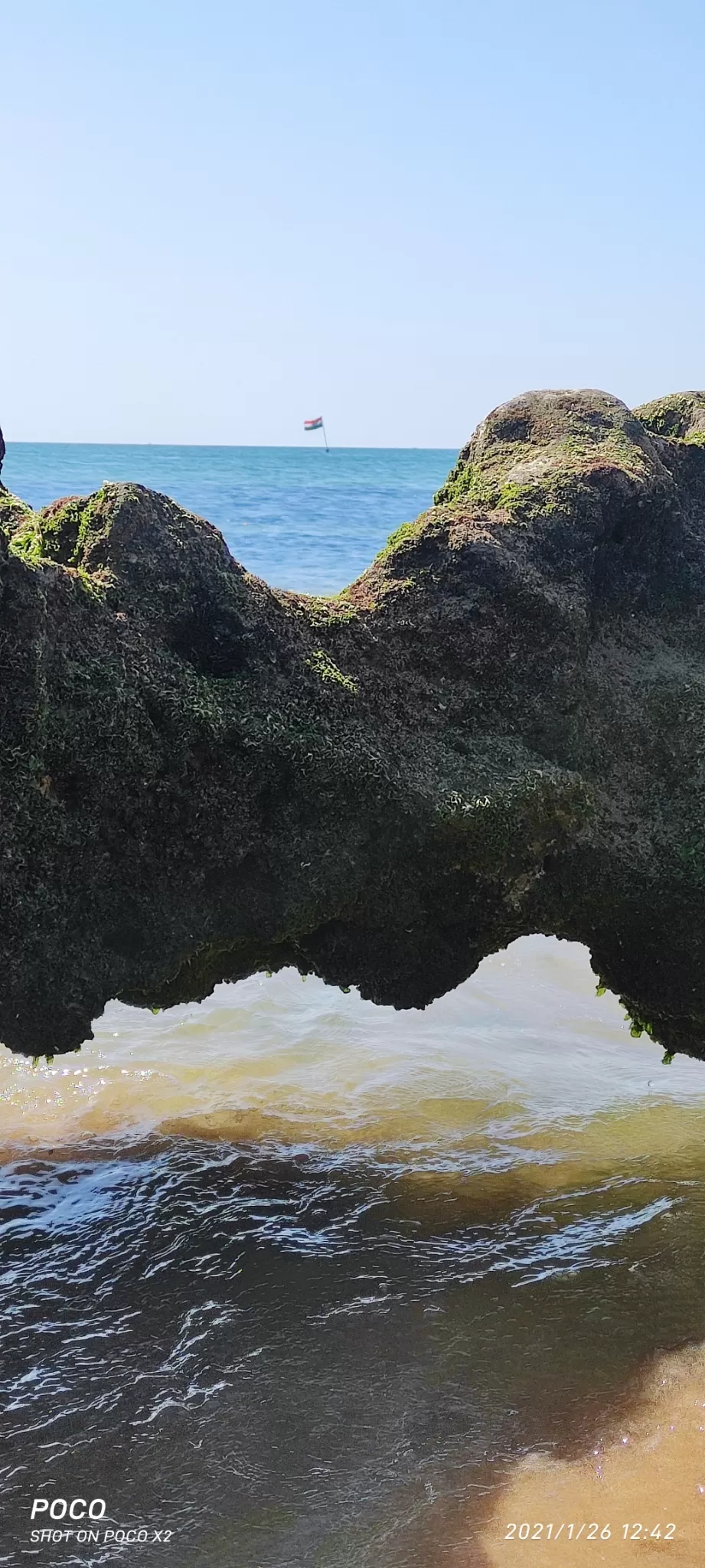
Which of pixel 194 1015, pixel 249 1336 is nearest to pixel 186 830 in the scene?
pixel 249 1336

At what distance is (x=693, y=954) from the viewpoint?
443cm

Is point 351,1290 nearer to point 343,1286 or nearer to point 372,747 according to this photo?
point 343,1286

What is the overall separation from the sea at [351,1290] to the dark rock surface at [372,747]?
969mm

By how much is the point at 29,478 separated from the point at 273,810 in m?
45.3

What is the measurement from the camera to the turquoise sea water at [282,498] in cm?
2603

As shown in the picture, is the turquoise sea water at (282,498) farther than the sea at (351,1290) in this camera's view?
Yes

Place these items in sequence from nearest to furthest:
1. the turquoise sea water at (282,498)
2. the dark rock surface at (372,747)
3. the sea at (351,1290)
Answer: the sea at (351,1290), the dark rock surface at (372,747), the turquoise sea water at (282,498)

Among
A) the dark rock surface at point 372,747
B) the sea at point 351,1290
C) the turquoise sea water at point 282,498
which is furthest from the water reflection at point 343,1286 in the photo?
the turquoise sea water at point 282,498

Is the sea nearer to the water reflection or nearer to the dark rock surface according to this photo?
the water reflection

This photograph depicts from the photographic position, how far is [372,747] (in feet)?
13.3

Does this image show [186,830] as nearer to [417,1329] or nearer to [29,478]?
[417,1329]

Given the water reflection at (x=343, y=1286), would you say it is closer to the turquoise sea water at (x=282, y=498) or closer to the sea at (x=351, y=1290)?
the sea at (x=351, y=1290)

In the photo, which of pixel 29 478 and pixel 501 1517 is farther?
pixel 29 478

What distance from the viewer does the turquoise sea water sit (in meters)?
26.0
